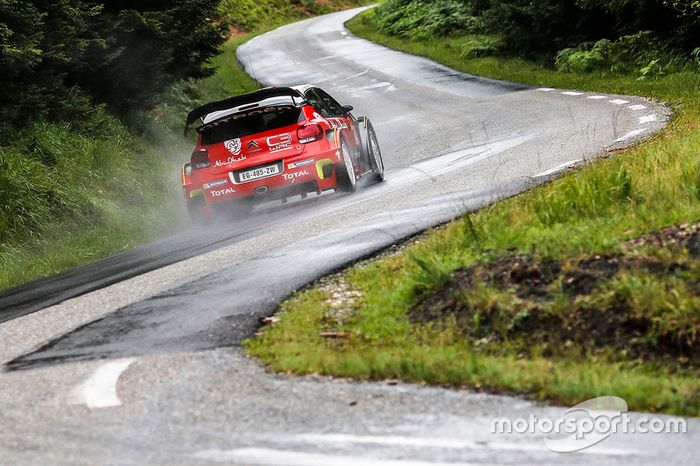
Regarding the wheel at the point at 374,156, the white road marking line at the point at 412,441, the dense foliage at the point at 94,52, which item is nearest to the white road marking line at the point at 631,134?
the wheel at the point at 374,156

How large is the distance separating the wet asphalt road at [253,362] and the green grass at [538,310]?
0.25m

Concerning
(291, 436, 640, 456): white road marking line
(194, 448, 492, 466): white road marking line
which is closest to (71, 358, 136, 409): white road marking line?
(194, 448, 492, 466): white road marking line

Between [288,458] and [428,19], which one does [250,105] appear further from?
[428,19]

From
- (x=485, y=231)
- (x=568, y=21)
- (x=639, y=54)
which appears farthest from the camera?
(x=568, y=21)

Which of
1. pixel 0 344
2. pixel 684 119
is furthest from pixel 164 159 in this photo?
pixel 0 344

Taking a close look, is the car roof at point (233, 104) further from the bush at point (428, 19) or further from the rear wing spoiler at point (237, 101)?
the bush at point (428, 19)

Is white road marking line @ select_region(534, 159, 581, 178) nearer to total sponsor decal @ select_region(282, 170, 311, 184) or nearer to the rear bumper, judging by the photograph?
the rear bumper

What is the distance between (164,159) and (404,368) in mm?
14132

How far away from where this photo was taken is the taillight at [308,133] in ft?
45.6

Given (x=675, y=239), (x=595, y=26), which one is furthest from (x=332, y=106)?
(x=595, y=26)

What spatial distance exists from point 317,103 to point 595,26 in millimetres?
15079

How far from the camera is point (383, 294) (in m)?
7.85

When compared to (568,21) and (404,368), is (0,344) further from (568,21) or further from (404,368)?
(568,21)

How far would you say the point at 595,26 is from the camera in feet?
91.0
